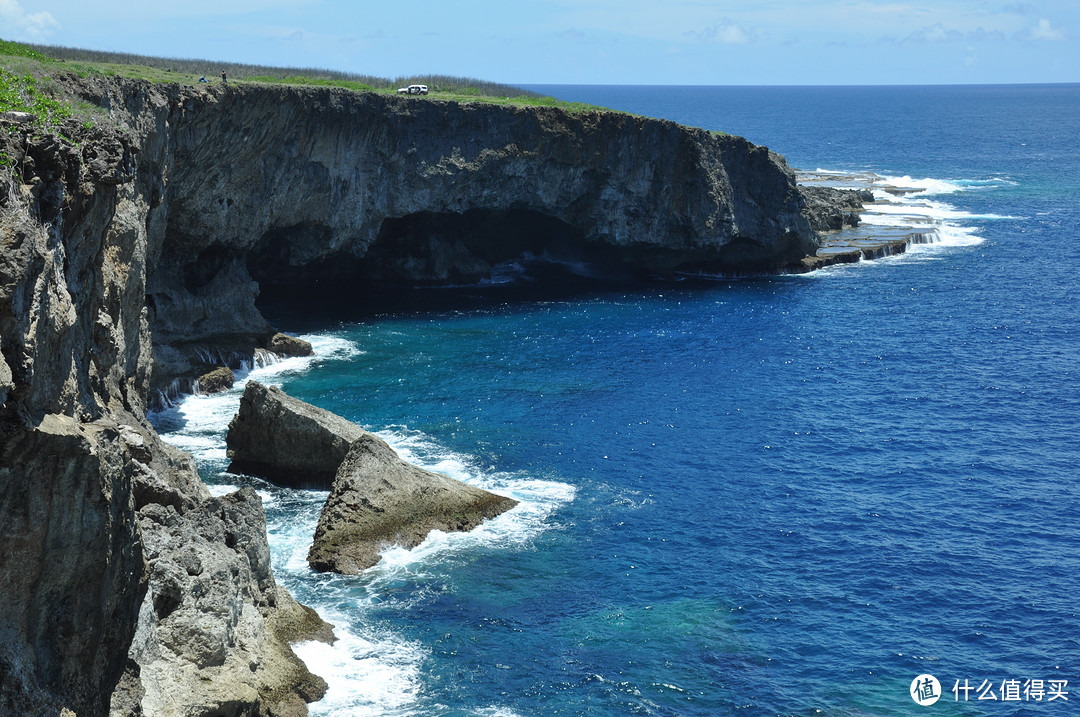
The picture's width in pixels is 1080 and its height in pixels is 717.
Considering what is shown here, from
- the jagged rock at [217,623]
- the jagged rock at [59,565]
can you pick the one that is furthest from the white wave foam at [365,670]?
the jagged rock at [59,565]

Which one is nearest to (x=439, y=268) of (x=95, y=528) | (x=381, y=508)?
(x=381, y=508)

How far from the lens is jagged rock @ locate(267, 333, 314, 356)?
199 ft

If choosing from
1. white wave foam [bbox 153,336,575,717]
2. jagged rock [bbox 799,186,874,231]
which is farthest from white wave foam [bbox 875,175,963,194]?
white wave foam [bbox 153,336,575,717]

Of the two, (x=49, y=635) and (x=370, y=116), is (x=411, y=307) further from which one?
(x=49, y=635)

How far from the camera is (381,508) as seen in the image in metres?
37.1

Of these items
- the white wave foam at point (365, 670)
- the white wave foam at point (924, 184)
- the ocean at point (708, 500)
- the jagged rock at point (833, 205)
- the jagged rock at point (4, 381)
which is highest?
the white wave foam at point (924, 184)

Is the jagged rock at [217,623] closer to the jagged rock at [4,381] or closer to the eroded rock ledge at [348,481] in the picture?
the eroded rock ledge at [348,481]

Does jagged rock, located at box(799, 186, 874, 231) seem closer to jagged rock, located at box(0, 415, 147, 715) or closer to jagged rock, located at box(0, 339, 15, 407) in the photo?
jagged rock, located at box(0, 415, 147, 715)

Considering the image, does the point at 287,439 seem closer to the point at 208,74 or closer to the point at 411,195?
the point at 208,74

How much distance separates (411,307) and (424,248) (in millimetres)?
9492

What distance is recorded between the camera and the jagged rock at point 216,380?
178 feet

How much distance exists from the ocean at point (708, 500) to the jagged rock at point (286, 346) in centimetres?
102

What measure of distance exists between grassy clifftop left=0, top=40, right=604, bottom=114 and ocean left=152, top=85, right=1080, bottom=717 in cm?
1558

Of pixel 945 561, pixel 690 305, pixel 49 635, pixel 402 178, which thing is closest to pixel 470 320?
pixel 402 178
